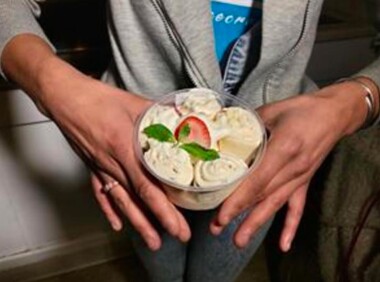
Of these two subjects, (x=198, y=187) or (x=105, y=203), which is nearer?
(x=198, y=187)

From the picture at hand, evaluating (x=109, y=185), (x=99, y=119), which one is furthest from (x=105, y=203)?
(x=99, y=119)

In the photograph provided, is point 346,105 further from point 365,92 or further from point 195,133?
point 195,133

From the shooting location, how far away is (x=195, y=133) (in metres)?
0.45

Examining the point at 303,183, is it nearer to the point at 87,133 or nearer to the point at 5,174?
the point at 87,133

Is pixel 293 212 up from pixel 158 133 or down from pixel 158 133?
down

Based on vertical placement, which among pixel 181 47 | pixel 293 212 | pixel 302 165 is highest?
pixel 181 47

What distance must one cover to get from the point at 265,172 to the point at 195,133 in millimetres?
91

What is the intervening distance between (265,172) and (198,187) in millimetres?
79

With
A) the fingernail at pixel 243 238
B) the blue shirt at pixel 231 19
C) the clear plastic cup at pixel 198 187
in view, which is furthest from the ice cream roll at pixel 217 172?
the blue shirt at pixel 231 19

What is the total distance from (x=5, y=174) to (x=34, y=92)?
2.11ft

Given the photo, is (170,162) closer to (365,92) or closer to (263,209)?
(263,209)

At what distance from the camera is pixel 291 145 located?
46cm

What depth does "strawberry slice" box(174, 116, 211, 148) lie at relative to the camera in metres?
0.45

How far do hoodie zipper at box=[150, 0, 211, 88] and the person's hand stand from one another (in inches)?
3.8
